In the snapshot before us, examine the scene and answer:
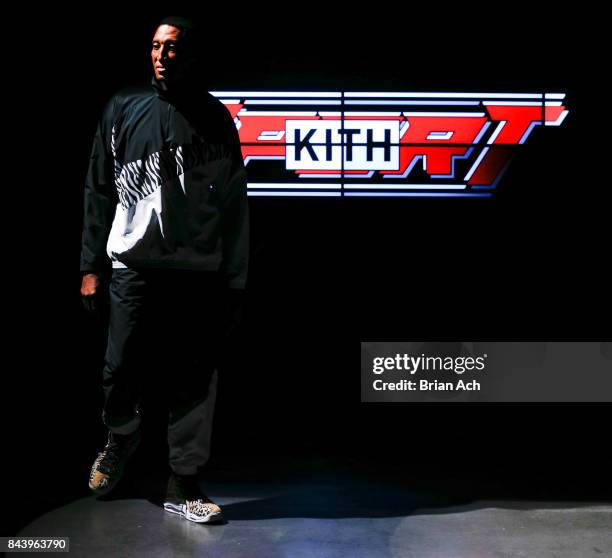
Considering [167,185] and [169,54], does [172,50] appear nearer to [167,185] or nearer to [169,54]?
[169,54]

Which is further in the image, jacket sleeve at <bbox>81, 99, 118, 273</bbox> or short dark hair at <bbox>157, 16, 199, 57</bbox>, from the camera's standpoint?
jacket sleeve at <bbox>81, 99, 118, 273</bbox>

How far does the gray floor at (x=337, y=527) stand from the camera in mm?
2414

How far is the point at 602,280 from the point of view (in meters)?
4.06

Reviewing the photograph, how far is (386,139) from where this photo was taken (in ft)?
13.0

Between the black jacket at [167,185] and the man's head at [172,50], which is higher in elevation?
the man's head at [172,50]

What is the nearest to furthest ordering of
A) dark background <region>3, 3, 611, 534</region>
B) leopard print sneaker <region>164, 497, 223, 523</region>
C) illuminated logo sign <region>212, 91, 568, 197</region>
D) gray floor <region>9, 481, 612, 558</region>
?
gray floor <region>9, 481, 612, 558</region>
leopard print sneaker <region>164, 497, 223, 523</region>
dark background <region>3, 3, 611, 534</region>
illuminated logo sign <region>212, 91, 568, 197</region>

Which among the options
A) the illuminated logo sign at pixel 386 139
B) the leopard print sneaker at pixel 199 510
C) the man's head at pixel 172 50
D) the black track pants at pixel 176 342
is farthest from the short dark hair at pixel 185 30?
the leopard print sneaker at pixel 199 510

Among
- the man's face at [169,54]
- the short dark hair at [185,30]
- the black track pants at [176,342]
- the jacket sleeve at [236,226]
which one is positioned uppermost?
the short dark hair at [185,30]

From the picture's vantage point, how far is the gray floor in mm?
2414

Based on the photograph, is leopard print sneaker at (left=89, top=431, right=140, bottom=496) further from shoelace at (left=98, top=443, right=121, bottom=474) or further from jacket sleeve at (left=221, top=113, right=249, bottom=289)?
jacket sleeve at (left=221, top=113, right=249, bottom=289)

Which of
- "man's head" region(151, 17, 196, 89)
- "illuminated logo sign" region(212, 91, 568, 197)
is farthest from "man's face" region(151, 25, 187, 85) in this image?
"illuminated logo sign" region(212, 91, 568, 197)

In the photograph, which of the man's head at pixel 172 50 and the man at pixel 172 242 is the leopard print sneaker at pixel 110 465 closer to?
the man at pixel 172 242

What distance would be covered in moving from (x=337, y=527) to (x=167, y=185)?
4.00 ft

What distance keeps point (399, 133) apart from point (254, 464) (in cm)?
171
